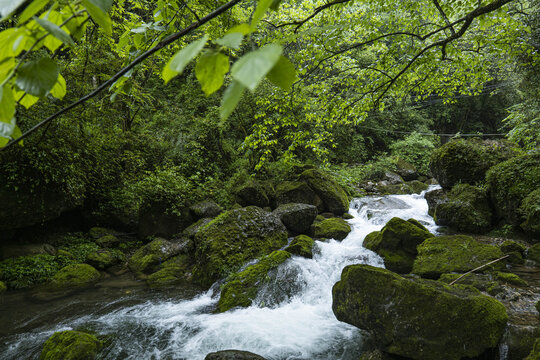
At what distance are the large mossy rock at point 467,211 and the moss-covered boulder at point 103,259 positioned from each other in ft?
30.6

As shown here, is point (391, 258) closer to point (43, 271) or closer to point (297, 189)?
point (297, 189)

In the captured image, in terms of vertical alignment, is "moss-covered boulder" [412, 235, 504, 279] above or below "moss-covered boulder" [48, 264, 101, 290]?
below

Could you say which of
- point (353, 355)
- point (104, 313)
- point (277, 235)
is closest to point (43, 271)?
point (104, 313)

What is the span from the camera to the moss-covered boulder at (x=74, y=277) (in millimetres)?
6051

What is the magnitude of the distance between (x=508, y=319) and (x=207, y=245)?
531cm

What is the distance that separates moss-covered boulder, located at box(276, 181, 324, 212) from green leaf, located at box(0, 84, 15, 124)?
390 inches

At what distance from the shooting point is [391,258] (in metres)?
5.77

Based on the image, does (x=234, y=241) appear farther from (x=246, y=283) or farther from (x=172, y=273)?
(x=172, y=273)

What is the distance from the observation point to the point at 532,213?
18.4 ft

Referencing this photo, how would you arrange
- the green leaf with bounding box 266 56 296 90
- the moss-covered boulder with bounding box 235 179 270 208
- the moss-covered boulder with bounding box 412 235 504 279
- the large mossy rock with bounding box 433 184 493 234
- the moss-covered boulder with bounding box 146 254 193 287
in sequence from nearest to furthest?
1. the green leaf with bounding box 266 56 296 90
2. the moss-covered boulder with bounding box 412 235 504 279
3. the moss-covered boulder with bounding box 146 254 193 287
4. the large mossy rock with bounding box 433 184 493 234
5. the moss-covered boulder with bounding box 235 179 270 208

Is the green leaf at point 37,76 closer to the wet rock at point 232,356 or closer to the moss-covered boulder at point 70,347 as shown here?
the wet rock at point 232,356

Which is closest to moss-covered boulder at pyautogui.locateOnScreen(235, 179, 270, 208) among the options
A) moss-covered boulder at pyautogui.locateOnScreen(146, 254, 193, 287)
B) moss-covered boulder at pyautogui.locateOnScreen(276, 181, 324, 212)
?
moss-covered boulder at pyautogui.locateOnScreen(276, 181, 324, 212)

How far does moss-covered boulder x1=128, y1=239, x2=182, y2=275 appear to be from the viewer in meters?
6.99

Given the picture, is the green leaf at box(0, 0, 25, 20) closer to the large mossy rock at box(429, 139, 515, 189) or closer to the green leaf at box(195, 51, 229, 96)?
the green leaf at box(195, 51, 229, 96)
